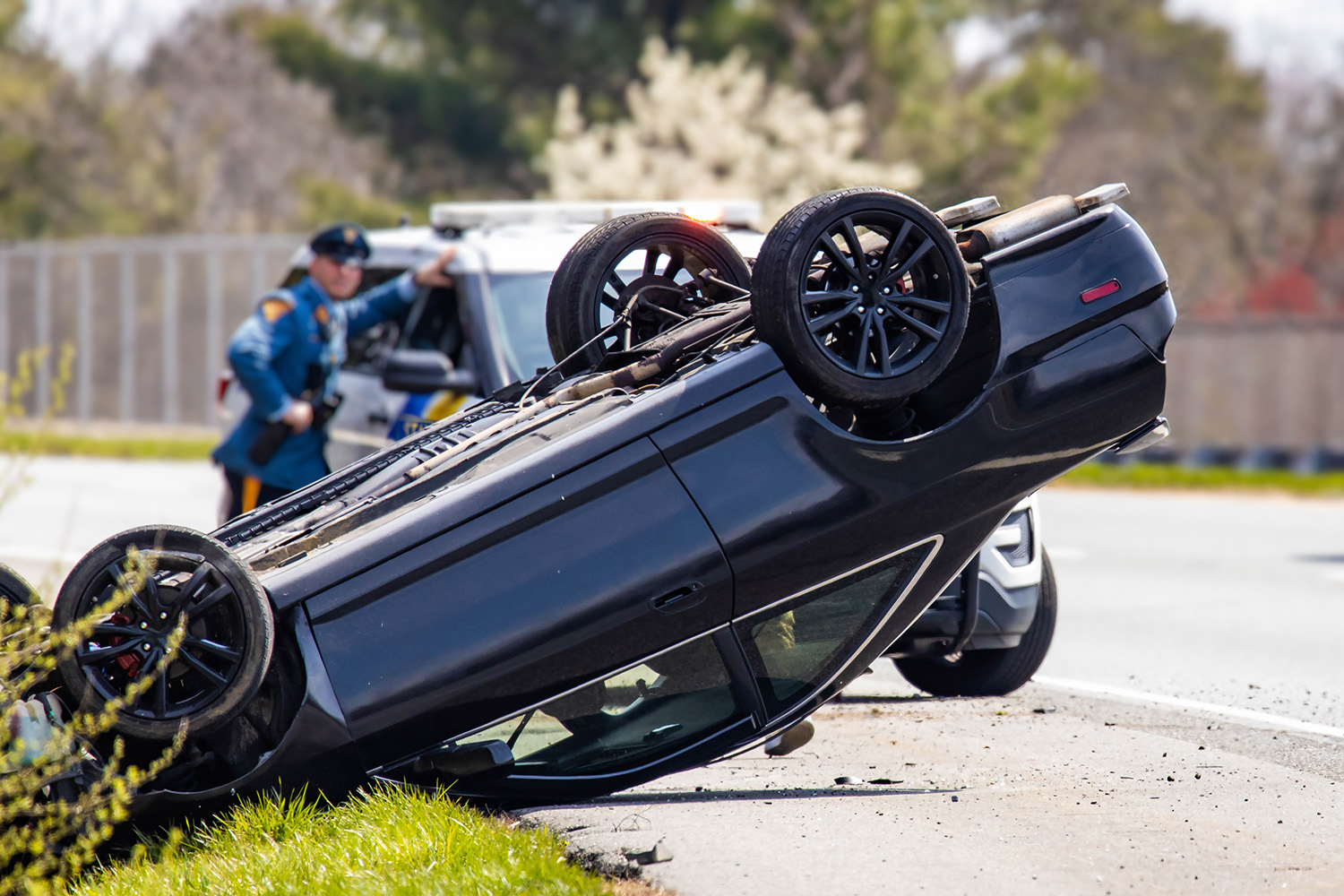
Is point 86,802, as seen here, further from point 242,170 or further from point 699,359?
point 242,170

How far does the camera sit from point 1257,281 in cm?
3872

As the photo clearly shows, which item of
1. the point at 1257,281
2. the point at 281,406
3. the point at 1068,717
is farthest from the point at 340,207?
the point at 1068,717

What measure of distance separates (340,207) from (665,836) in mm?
29043

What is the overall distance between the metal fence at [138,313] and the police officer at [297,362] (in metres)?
18.2

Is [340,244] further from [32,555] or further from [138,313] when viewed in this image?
[138,313]

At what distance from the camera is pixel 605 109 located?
2978cm

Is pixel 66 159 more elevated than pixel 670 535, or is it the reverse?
pixel 66 159

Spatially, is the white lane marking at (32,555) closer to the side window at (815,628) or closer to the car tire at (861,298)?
the side window at (815,628)

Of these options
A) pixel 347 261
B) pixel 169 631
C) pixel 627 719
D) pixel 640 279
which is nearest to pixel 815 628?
pixel 627 719

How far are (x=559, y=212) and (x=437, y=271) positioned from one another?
3.22 feet

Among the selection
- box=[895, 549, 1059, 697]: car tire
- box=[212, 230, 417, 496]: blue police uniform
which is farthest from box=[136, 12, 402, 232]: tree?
box=[895, 549, 1059, 697]: car tire

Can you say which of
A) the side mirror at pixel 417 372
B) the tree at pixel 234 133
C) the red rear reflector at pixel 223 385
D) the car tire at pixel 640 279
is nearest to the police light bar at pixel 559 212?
the side mirror at pixel 417 372

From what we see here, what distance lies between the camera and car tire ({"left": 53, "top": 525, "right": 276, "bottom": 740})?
390 centimetres

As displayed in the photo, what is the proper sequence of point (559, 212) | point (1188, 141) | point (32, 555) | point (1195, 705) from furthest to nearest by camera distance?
point (1188, 141), point (32, 555), point (559, 212), point (1195, 705)
